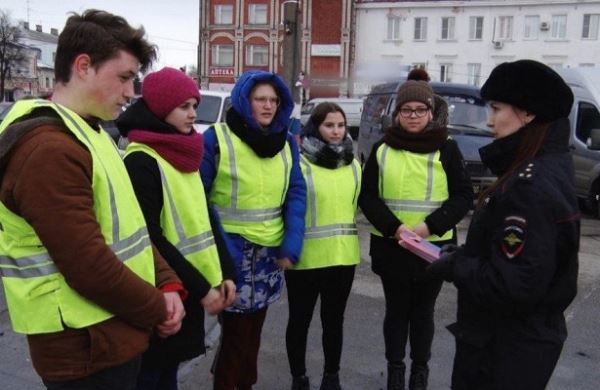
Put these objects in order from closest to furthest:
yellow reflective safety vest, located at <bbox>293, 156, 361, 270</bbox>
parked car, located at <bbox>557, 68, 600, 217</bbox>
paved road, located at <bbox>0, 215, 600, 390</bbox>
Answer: yellow reflective safety vest, located at <bbox>293, 156, 361, 270</bbox> → paved road, located at <bbox>0, 215, 600, 390</bbox> → parked car, located at <bbox>557, 68, 600, 217</bbox>

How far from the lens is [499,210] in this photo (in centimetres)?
212

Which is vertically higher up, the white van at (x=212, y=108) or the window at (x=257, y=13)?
the window at (x=257, y=13)

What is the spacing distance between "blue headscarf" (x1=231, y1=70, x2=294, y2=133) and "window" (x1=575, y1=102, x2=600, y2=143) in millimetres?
8283

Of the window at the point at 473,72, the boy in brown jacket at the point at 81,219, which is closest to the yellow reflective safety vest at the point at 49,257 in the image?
the boy in brown jacket at the point at 81,219

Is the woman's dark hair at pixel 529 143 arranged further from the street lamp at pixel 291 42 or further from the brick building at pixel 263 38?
the brick building at pixel 263 38

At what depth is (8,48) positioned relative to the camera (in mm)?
48469

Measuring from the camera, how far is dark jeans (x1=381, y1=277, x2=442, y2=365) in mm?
3473

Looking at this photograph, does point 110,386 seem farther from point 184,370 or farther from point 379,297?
point 379,297

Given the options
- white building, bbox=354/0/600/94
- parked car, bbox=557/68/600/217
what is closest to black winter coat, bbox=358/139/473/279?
parked car, bbox=557/68/600/217

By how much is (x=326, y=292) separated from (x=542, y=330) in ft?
4.90

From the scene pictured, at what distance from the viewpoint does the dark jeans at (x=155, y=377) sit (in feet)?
8.30

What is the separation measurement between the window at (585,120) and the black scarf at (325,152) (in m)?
7.91

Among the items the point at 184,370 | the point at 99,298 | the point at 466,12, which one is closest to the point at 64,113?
the point at 99,298

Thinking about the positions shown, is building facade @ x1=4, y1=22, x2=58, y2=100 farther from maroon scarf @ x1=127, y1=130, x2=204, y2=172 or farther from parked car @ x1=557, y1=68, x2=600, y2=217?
maroon scarf @ x1=127, y1=130, x2=204, y2=172
